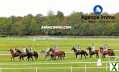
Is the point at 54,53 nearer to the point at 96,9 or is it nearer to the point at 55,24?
the point at 96,9

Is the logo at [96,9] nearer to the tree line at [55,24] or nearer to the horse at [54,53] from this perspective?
the horse at [54,53]

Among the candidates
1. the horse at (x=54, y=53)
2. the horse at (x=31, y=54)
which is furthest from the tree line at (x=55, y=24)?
the horse at (x=31, y=54)

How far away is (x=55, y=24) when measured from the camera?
94562 mm

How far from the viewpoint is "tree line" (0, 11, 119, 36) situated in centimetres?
8150

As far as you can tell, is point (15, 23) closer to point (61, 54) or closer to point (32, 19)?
point (32, 19)

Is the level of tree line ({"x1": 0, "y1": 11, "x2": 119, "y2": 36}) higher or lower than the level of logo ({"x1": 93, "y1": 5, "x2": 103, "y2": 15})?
lower

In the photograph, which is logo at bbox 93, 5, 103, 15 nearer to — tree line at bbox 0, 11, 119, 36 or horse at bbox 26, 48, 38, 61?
horse at bbox 26, 48, 38, 61

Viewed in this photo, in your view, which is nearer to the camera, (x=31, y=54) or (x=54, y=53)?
(x=31, y=54)

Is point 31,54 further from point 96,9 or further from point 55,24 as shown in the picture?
point 55,24

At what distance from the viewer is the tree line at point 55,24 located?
267 ft

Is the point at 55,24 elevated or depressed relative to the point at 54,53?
depressed

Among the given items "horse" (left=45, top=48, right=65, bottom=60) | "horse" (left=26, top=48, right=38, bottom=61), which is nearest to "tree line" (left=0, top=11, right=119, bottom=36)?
"horse" (left=45, top=48, right=65, bottom=60)

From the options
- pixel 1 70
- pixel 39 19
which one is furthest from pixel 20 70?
pixel 39 19

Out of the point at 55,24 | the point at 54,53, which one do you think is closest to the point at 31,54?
the point at 54,53
